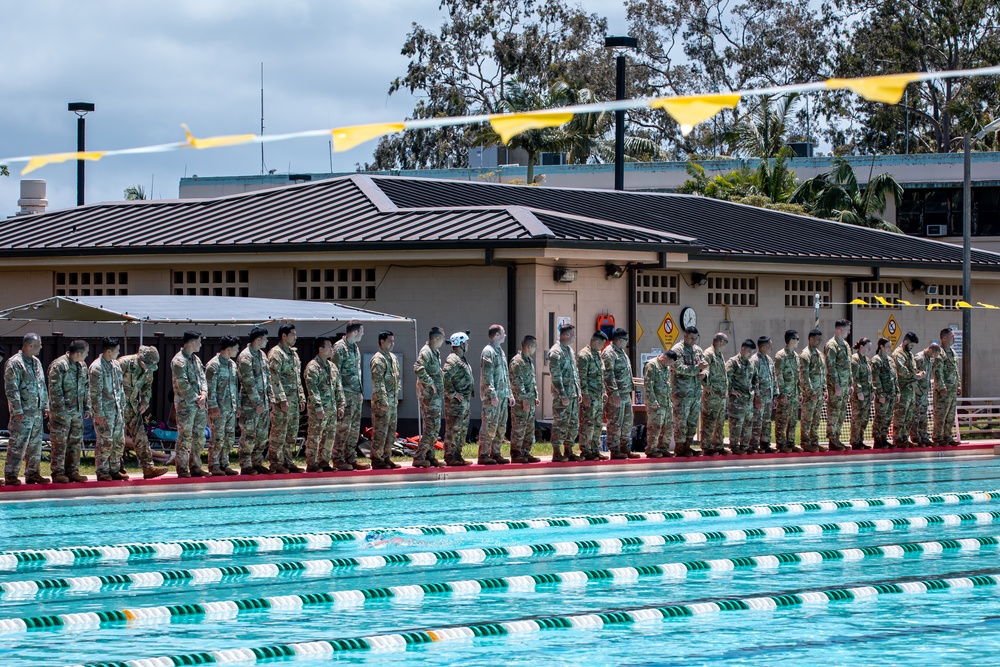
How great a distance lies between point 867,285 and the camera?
26297 millimetres

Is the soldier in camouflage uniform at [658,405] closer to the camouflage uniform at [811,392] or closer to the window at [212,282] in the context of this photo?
Answer: the camouflage uniform at [811,392]

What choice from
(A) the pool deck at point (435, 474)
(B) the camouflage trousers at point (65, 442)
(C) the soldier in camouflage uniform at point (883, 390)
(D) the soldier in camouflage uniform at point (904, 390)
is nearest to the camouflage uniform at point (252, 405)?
(A) the pool deck at point (435, 474)

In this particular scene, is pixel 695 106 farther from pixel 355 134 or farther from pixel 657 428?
pixel 657 428

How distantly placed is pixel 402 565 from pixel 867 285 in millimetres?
17380

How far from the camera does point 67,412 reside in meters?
14.4

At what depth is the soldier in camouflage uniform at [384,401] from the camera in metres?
16.4

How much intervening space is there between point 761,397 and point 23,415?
967 centimetres

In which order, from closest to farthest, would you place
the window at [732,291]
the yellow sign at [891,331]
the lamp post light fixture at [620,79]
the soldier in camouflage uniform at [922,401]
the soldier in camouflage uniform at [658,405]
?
the soldier in camouflage uniform at [658,405]
the soldier in camouflage uniform at [922,401]
the window at [732,291]
the yellow sign at [891,331]
the lamp post light fixture at [620,79]

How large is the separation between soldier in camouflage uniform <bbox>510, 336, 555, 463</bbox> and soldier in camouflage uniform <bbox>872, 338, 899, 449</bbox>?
18.4ft

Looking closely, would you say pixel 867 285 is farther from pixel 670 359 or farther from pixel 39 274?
pixel 39 274

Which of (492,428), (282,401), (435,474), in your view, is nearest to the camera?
(282,401)

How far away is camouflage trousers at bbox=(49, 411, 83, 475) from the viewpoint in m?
14.3

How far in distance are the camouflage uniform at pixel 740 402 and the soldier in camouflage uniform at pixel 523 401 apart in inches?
117

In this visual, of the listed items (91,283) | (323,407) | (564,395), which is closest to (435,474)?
(323,407)
